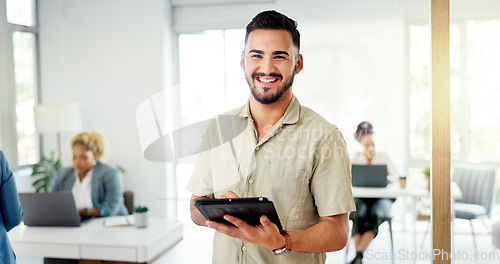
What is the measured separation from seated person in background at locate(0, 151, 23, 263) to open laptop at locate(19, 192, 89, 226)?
42 cm

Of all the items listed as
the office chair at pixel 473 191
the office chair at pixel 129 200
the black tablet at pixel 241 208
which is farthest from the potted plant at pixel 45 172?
the office chair at pixel 473 191

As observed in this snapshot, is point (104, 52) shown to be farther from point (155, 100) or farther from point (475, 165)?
point (475, 165)

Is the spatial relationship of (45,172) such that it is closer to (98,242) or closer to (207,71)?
(98,242)

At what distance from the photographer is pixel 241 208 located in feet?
3.74

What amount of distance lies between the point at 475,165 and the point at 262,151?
0.90 meters

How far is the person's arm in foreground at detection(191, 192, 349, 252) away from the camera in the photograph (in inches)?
46.8

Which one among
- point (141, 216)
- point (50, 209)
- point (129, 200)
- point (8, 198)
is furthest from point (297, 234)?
point (50, 209)

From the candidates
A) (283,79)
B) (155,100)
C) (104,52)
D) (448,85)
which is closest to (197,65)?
(155,100)

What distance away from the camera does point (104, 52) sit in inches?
86.4

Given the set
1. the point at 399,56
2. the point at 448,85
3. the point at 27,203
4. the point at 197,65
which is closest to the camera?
the point at 448,85

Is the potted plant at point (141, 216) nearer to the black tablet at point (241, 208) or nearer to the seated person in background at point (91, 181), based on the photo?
the seated person in background at point (91, 181)

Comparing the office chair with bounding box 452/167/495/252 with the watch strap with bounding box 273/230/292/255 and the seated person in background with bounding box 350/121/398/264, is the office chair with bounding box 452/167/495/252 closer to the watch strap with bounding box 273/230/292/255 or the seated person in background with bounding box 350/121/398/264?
the seated person in background with bounding box 350/121/398/264

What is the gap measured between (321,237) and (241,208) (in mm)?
277

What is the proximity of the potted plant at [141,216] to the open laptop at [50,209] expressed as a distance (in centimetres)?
30
